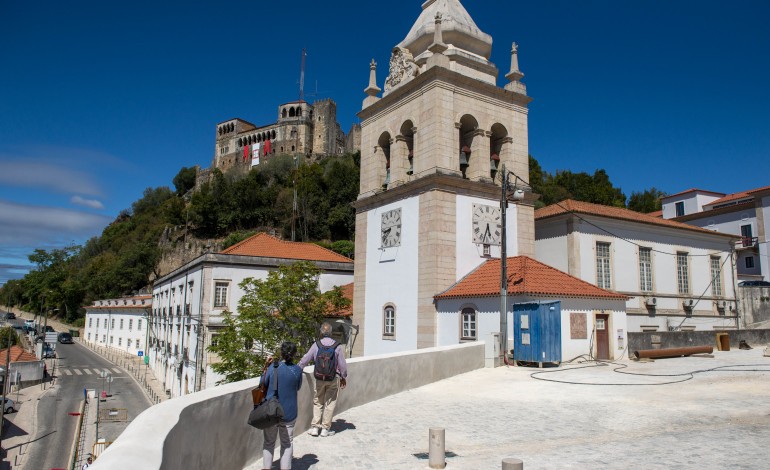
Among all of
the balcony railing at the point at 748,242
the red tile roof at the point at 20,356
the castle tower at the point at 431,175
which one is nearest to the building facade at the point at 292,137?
the red tile roof at the point at 20,356

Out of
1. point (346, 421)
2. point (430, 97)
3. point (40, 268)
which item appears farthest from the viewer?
point (40, 268)

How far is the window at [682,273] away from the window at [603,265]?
522cm

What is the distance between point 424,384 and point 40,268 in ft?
372

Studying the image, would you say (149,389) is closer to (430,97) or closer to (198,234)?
(430,97)

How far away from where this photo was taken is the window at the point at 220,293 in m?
29.6

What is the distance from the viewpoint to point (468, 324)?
18172mm

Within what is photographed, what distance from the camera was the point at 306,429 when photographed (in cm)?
805

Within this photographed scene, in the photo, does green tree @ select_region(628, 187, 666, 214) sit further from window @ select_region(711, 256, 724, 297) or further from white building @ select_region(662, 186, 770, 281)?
window @ select_region(711, 256, 724, 297)

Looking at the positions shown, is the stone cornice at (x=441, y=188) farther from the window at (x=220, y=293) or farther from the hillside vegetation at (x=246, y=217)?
the hillside vegetation at (x=246, y=217)

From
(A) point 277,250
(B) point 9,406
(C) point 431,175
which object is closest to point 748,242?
(C) point 431,175

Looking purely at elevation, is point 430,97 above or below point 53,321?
above

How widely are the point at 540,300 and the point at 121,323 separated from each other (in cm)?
5525


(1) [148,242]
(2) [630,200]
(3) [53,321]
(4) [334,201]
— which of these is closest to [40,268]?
(3) [53,321]

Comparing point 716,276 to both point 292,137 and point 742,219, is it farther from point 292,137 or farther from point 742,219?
point 292,137
